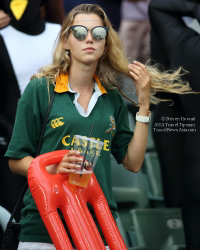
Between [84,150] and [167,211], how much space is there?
2121mm

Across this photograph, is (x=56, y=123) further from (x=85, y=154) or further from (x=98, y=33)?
(x=98, y=33)

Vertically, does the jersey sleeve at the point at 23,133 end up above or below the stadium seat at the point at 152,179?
above

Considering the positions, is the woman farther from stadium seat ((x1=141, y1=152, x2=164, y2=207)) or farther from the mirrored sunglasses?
stadium seat ((x1=141, y1=152, x2=164, y2=207))

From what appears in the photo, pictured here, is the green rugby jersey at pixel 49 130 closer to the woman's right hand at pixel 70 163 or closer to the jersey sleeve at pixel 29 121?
the jersey sleeve at pixel 29 121

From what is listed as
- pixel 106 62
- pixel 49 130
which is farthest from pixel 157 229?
pixel 49 130

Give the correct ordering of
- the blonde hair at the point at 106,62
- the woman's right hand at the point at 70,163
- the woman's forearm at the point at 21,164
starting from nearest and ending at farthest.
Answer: the woman's right hand at the point at 70,163 → the woman's forearm at the point at 21,164 → the blonde hair at the point at 106,62

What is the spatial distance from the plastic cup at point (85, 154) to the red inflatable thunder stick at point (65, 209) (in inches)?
2.6

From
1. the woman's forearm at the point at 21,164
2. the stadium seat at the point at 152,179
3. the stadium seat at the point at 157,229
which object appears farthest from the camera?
the stadium seat at the point at 152,179

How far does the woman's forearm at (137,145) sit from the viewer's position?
2379 mm

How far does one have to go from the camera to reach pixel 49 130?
7.37 ft

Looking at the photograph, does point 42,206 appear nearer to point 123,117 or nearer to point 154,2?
point 123,117

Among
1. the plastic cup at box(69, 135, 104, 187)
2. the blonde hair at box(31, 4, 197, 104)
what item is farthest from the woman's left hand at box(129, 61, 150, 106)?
the plastic cup at box(69, 135, 104, 187)

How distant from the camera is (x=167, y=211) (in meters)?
3.93

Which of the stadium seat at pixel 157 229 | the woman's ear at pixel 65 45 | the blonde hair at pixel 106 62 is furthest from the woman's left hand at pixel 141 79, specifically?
the stadium seat at pixel 157 229
